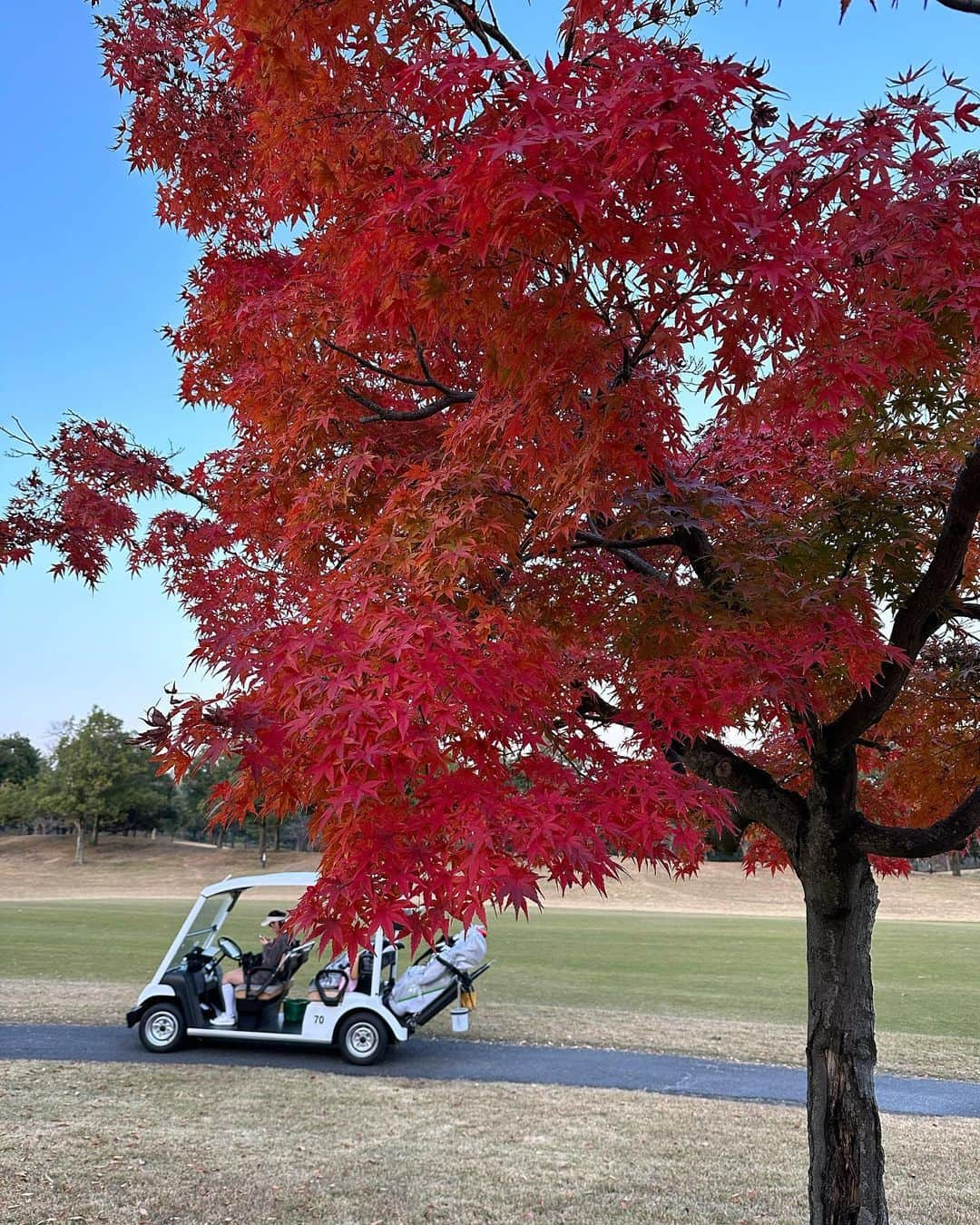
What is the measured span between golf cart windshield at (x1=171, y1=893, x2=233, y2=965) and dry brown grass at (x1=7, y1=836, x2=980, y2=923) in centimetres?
2666

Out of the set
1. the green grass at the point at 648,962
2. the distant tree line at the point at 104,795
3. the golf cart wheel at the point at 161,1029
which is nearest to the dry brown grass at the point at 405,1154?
the golf cart wheel at the point at 161,1029

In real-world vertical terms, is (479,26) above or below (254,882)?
above

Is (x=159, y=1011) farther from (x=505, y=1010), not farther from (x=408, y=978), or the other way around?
(x=505, y=1010)

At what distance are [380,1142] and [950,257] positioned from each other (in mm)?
6511

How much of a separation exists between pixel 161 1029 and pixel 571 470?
8782mm

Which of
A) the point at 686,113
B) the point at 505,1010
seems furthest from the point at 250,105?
the point at 505,1010

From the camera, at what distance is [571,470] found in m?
2.87

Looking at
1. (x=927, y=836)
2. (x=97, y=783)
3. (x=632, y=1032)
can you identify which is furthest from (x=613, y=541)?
(x=97, y=783)

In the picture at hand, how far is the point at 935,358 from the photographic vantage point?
3.31m

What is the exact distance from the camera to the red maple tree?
2523 mm

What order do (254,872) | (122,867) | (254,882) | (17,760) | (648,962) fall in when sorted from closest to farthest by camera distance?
(254,882)
(648,962)
(254,872)
(122,867)
(17,760)

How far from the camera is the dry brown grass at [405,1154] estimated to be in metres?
5.48

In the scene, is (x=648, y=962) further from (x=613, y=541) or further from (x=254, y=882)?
(x=613, y=541)

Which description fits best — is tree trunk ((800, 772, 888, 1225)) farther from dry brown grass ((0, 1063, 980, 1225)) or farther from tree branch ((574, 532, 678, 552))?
tree branch ((574, 532, 678, 552))
